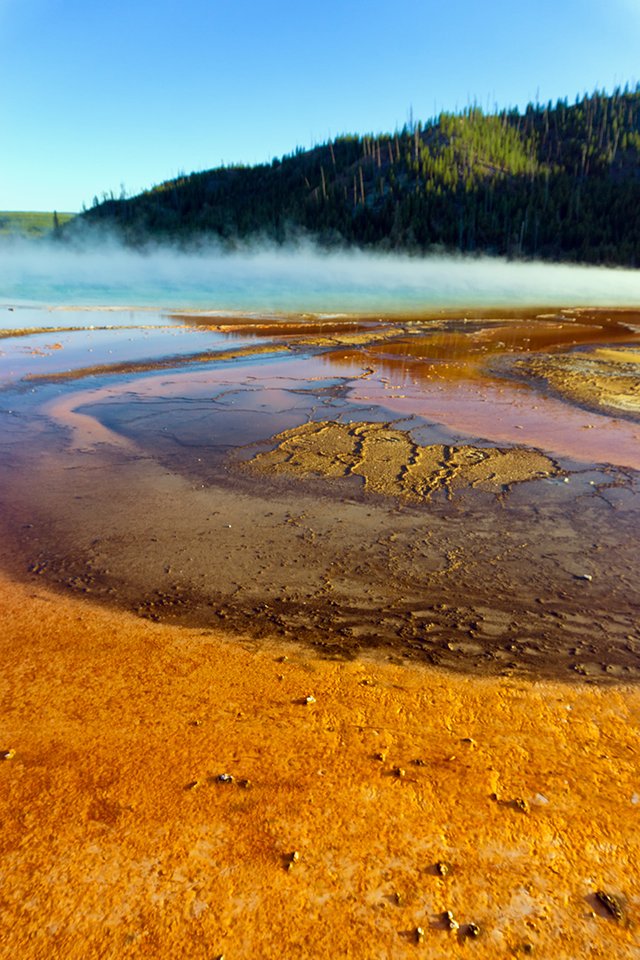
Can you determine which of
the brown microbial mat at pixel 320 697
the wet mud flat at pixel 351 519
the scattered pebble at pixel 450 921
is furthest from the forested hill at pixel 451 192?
the scattered pebble at pixel 450 921

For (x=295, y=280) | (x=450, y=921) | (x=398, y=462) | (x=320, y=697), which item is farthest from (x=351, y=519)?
(x=295, y=280)

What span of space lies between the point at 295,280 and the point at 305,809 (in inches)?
2303

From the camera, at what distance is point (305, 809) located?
2.24 m

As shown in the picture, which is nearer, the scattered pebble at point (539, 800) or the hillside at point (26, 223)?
the scattered pebble at point (539, 800)

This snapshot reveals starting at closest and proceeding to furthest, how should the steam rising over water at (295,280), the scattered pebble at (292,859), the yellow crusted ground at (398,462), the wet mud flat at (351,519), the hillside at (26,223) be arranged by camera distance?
the scattered pebble at (292,859) → the wet mud flat at (351,519) → the yellow crusted ground at (398,462) → the steam rising over water at (295,280) → the hillside at (26,223)

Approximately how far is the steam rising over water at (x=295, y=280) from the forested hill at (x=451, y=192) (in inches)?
210

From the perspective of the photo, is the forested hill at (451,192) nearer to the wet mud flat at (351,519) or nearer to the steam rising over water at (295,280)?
the steam rising over water at (295,280)

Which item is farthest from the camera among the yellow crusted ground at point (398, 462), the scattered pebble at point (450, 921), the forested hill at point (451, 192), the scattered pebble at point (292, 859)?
the forested hill at point (451, 192)

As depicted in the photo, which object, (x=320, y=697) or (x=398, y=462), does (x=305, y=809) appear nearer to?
(x=320, y=697)

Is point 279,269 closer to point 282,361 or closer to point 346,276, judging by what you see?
point 346,276

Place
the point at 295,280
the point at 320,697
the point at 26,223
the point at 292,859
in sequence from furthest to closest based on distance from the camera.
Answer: the point at 26,223, the point at 295,280, the point at 320,697, the point at 292,859

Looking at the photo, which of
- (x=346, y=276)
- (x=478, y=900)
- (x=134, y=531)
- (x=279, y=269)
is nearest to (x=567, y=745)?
(x=478, y=900)

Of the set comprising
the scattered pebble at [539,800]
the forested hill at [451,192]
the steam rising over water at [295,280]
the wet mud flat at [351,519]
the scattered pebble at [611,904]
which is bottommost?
the scattered pebble at [611,904]

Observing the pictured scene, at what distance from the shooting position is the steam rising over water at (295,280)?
3453 cm
